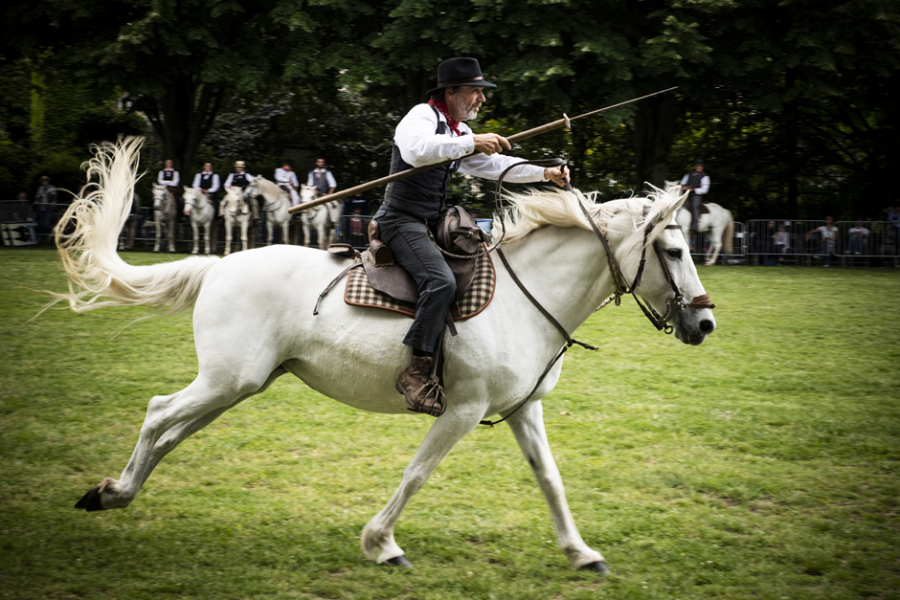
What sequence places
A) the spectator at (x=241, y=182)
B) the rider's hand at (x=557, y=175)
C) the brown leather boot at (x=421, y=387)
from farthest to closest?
the spectator at (x=241, y=182) → the rider's hand at (x=557, y=175) → the brown leather boot at (x=421, y=387)

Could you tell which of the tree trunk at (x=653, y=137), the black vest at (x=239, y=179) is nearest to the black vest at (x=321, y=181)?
the black vest at (x=239, y=179)

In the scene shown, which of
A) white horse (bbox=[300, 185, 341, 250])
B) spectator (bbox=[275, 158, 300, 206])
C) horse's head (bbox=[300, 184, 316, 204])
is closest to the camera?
horse's head (bbox=[300, 184, 316, 204])

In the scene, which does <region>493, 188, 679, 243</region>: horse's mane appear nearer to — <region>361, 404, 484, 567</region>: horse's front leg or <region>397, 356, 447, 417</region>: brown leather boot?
<region>397, 356, 447, 417</region>: brown leather boot

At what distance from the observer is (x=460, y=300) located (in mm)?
4566

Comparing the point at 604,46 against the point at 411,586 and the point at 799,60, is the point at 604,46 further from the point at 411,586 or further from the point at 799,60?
the point at 411,586

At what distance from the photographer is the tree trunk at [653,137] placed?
2473 cm

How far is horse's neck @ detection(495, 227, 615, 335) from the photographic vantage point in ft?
15.4

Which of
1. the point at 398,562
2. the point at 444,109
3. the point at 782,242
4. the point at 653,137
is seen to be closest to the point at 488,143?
the point at 444,109

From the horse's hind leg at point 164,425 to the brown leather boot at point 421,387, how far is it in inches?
36.5

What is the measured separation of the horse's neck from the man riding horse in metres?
0.45

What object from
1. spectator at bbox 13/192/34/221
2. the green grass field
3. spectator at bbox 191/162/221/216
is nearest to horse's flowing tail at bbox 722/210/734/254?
the green grass field

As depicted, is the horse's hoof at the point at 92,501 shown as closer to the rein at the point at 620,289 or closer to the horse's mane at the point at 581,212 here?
the rein at the point at 620,289

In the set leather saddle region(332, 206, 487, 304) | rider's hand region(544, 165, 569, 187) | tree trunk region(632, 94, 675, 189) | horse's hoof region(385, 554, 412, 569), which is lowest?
horse's hoof region(385, 554, 412, 569)

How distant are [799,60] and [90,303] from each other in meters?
21.1
